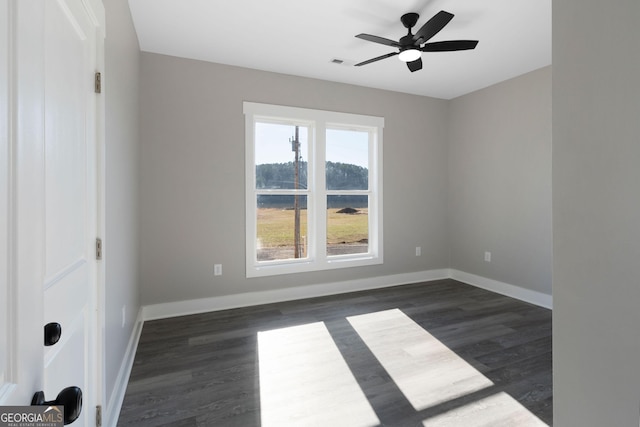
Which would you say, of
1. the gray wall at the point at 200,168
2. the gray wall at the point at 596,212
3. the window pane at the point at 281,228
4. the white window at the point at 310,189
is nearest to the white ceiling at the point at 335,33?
the gray wall at the point at 200,168

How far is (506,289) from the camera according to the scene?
4.10 m

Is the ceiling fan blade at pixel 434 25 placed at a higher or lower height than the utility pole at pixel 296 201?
higher

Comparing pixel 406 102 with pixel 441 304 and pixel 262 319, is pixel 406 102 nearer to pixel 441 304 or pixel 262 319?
pixel 441 304

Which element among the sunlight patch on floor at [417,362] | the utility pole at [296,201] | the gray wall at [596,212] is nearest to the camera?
the gray wall at [596,212]

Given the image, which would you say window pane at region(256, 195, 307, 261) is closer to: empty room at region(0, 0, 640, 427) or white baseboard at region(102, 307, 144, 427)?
empty room at region(0, 0, 640, 427)

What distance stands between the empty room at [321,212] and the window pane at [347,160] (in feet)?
0.09

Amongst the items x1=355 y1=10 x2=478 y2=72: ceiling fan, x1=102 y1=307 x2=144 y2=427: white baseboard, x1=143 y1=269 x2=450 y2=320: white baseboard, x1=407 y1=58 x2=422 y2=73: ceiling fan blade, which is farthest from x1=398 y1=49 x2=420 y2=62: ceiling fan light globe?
x1=102 y1=307 x2=144 y2=427: white baseboard

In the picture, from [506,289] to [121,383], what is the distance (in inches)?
168

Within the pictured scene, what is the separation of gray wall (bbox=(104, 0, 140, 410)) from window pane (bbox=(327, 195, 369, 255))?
7.83 ft

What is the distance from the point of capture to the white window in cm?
383

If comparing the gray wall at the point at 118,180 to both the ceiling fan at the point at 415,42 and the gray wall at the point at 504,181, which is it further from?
the gray wall at the point at 504,181

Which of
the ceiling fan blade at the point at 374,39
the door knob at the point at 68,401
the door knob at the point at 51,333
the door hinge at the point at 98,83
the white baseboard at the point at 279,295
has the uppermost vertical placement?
the ceiling fan blade at the point at 374,39

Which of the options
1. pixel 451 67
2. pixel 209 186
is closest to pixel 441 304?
pixel 451 67

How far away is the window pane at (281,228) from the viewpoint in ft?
12.8
